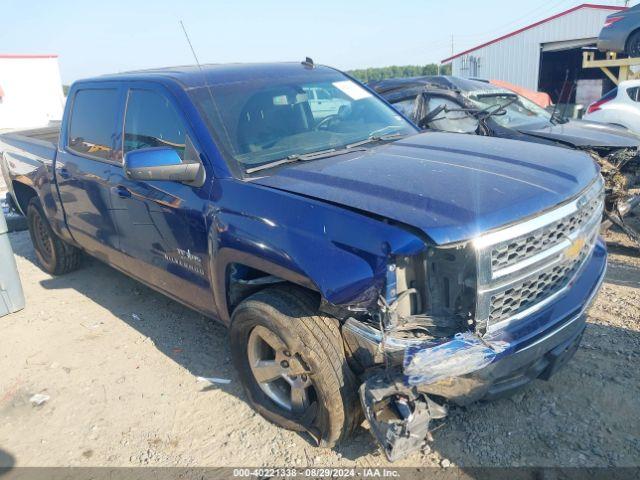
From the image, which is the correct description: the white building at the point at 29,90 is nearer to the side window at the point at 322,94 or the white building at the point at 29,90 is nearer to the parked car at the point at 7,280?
the parked car at the point at 7,280

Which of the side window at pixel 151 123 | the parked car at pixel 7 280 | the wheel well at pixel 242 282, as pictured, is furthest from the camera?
the parked car at pixel 7 280

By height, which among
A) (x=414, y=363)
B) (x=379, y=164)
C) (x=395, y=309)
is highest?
(x=379, y=164)

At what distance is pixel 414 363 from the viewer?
2.18m

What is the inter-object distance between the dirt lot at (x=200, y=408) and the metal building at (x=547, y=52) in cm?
2152

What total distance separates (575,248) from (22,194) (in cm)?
572

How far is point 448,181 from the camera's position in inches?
103

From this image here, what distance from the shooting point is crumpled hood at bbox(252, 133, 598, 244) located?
2277 mm

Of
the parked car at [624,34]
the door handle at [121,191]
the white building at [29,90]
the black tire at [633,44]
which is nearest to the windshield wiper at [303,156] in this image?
the door handle at [121,191]

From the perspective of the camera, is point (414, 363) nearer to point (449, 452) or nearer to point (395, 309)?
point (395, 309)

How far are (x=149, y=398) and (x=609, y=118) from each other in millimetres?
9992

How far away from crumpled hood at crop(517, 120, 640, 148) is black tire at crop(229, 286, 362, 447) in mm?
4395

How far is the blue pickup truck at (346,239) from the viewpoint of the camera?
2.29 metres

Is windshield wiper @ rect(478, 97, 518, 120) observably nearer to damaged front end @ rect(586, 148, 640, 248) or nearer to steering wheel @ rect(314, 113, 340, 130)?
damaged front end @ rect(586, 148, 640, 248)

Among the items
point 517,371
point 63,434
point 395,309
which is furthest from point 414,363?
point 63,434
